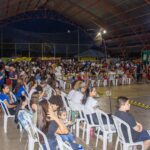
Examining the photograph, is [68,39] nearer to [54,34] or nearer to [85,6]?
[54,34]

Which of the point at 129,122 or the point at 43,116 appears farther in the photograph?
the point at 129,122

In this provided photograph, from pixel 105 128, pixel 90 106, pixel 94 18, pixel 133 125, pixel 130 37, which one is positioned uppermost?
pixel 94 18

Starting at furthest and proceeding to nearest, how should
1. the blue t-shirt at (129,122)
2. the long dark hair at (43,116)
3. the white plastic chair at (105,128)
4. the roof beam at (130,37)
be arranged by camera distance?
the roof beam at (130,37)
the white plastic chair at (105,128)
the blue t-shirt at (129,122)
the long dark hair at (43,116)

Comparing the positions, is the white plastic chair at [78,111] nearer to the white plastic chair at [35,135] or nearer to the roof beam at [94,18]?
the white plastic chair at [35,135]

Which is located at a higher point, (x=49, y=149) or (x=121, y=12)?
(x=121, y=12)

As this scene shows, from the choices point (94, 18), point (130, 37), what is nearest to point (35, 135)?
point (130, 37)

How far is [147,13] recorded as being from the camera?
22.6m

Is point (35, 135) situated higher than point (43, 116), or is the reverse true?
point (43, 116)

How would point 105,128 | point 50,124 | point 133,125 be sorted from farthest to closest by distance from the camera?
1. point 105,128
2. point 133,125
3. point 50,124

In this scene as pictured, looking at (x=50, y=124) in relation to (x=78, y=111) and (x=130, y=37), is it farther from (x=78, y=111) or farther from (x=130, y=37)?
(x=130, y=37)

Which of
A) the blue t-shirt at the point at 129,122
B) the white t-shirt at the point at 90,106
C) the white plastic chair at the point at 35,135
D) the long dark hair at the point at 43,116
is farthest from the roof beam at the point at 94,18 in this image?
the long dark hair at the point at 43,116

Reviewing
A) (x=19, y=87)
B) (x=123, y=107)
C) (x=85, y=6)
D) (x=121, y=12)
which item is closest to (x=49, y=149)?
(x=123, y=107)

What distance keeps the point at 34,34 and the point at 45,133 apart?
96.5 ft

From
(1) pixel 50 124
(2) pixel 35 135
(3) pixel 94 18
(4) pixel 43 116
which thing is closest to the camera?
(1) pixel 50 124
